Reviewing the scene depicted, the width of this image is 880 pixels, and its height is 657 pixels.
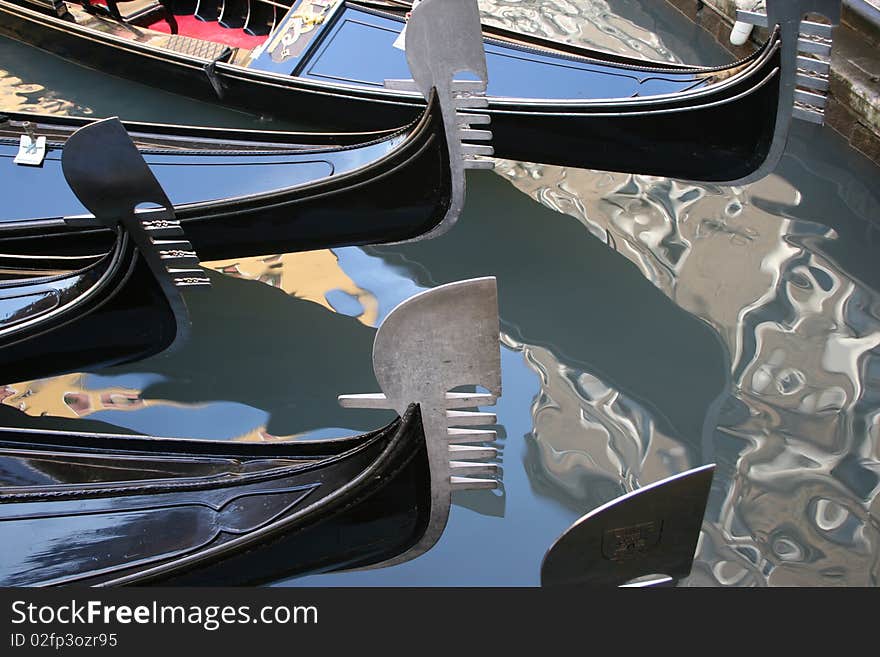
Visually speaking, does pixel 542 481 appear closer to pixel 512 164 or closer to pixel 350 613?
pixel 350 613

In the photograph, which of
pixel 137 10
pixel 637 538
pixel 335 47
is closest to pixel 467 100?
pixel 335 47

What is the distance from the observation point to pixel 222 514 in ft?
4.85

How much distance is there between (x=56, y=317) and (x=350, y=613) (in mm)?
938

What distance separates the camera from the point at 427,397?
1.32 metres

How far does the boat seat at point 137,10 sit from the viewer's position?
3.17m

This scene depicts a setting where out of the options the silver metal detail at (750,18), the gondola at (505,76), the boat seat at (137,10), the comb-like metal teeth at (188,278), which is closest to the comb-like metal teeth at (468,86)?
the gondola at (505,76)

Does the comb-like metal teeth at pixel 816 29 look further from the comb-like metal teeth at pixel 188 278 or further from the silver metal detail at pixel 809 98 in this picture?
the comb-like metal teeth at pixel 188 278

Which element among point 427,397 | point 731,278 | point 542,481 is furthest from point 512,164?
point 427,397

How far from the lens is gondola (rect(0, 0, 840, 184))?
2.07 metres

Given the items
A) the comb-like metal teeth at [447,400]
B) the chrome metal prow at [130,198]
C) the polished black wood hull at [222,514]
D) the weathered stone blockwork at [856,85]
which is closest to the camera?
the comb-like metal teeth at [447,400]

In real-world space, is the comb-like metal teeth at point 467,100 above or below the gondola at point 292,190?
above

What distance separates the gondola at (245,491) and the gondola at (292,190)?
0.46 metres

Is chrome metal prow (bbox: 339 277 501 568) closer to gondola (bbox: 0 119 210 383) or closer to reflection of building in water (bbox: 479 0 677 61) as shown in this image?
gondola (bbox: 0 119 210 383)

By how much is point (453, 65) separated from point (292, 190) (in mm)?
454
